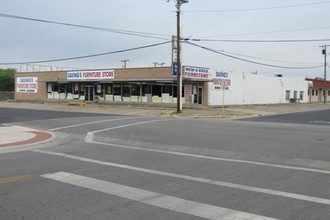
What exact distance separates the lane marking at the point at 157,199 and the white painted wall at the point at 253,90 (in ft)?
123

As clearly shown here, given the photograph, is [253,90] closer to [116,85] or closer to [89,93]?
[116,85]

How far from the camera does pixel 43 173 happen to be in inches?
369

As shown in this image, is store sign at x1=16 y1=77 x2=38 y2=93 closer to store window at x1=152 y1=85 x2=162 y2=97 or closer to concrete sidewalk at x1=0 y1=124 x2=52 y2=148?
store window at x1=152 y1=85 x2=162 y2=97

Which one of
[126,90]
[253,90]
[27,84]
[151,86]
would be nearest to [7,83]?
[27,84]

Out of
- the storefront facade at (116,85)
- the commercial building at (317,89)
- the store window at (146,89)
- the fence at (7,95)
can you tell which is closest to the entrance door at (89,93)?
the storefront facade at (116,85)

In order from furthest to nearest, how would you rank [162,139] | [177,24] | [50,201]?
[177,24] < [162,139] < [50,201]

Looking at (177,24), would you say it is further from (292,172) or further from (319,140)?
(292,172)

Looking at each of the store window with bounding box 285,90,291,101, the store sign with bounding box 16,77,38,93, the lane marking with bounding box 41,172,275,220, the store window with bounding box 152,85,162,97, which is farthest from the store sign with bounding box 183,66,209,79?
the lane marking with bounding box 41,172,275,220

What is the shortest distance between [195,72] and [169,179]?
3458 cm

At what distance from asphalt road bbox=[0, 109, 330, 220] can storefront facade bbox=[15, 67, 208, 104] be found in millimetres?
27816

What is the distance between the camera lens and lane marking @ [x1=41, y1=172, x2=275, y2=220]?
618cm

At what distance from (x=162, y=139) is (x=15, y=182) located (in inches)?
327

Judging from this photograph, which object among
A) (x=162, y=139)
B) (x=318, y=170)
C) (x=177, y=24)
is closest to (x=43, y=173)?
(x=318, y=170)

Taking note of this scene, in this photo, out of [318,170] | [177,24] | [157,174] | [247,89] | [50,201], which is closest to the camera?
[50,201]
